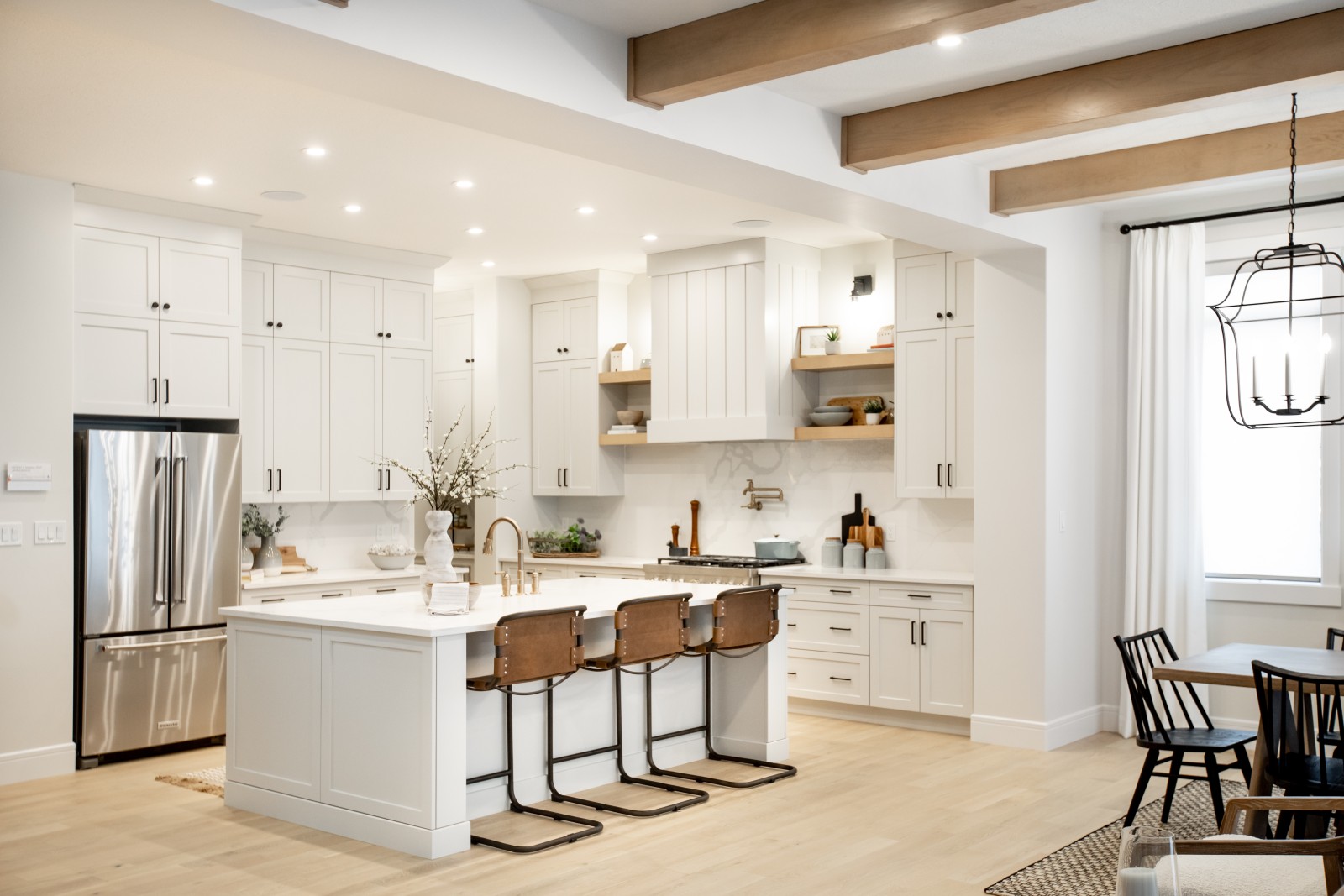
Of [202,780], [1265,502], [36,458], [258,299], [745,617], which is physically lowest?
[202,780]

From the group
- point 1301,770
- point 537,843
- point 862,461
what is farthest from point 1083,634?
point 537,843

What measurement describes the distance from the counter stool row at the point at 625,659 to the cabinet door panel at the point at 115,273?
3.02 metres

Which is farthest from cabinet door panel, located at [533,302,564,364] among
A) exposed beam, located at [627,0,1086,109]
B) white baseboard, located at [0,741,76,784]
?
exposed beam, located at [627,0,1086,109]

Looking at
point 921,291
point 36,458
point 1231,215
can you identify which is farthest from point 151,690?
point 1231,215

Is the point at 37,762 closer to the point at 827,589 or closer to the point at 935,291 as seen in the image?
the point at 827,589

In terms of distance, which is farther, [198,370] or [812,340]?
[812,340]

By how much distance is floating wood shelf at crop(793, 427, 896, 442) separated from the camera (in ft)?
22.6

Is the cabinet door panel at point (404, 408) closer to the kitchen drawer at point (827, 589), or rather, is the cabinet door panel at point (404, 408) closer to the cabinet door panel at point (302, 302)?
the cabinet door panel at point (302, 302)

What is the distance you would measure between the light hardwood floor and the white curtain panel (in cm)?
87

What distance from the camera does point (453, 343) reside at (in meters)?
8.90

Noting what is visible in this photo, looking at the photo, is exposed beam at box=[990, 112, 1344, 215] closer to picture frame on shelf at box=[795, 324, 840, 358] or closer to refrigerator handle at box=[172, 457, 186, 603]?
picture frame on shelf at box=[795, 324, 840, 358]

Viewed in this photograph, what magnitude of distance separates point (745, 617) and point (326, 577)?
118 inches

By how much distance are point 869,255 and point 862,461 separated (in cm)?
131

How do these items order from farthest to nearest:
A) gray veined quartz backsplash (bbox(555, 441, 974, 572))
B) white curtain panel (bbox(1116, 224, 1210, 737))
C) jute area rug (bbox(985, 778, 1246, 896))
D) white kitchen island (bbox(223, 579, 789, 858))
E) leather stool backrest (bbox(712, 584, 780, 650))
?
gray veined quartz backsplash (bbox(555, 441, 974, 572)), white curtain panel (bbox(1116, 224, 1210, 737)), leather stool backrest (bbox(712, 584, 780, 650)), white kitchen island (bbox(223, 579, 789, 858)), jute area rug (bbox(985, 778, 1246, 896))
